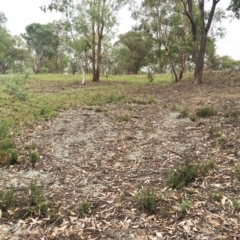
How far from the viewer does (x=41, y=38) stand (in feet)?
135

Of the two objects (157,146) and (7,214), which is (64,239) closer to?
(7,214)

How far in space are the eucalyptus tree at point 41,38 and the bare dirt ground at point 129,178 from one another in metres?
36.1

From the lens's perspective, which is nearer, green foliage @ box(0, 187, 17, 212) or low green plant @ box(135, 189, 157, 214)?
low green plant @ box(135, 189, 157, 214)

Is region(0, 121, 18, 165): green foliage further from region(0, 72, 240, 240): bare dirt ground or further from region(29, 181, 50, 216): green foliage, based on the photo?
region(29, 181, 50, 216): green foliage

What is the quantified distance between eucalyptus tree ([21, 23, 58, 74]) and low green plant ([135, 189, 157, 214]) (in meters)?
40.7

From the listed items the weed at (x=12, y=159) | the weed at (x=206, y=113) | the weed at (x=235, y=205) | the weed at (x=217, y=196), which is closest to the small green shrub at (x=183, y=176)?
the weed at (x=217, y=196)

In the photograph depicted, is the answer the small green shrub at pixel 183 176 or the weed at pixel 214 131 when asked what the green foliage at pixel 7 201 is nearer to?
the small green shrub at pixel 183 176

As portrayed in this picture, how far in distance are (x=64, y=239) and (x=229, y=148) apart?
3.33 metres

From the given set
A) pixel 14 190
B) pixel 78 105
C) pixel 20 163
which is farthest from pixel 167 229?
pixel 78 105

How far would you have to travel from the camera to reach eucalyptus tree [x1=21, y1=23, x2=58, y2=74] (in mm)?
40344

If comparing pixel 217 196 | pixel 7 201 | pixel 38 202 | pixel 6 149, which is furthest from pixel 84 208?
pixel 6 149

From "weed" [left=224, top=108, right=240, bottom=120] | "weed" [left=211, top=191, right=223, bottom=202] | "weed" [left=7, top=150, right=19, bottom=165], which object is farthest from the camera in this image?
"weed" [left=224, top=108, right=240, bottom=120]

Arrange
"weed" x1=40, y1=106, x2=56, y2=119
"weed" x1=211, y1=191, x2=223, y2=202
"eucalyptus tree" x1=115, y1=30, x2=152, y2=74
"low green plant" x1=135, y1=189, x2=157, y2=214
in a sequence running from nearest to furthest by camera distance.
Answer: "low green plant" x1=135, y1=189, x2=157, y2=214 → "weed" x1=211, y1=191, x2=223, y2=202 → "weed" x1=40, y1=106, x2=56, y2=119 → "eucalyptus tree" x1=115, y1=30, x2=152, y2=74

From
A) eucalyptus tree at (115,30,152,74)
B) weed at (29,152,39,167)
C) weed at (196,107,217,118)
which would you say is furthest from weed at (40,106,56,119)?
eucalyptus tree at (115,30,152,74)
